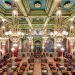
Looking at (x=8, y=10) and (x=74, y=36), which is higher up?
(x=8, y=10)

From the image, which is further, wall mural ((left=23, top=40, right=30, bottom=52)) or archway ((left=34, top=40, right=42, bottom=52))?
archway ((left=34, top=40, right=42, bottom=52))

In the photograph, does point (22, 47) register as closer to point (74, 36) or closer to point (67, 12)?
point (74, 36)

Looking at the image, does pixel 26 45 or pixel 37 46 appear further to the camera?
pixel 37 46

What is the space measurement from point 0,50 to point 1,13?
54.2 feet

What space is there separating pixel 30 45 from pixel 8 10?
22.0m

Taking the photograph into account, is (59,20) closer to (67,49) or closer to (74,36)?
(74,36)

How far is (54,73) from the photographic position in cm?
1532

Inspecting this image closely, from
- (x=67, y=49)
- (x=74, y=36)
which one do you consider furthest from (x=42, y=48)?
(x=74, y=36)

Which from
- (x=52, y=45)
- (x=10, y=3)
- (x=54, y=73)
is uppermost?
(x=10, y=3)

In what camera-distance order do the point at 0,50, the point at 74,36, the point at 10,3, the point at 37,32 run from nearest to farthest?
the point at 10,3, the point at 74,36, the point at 0,50, the point at 37,32

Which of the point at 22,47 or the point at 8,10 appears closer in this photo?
the point at 8,10

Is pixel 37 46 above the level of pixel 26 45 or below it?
below

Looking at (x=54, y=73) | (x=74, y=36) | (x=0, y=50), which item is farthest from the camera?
(x=0, y=50)

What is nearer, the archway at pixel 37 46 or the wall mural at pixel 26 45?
the wall mural at pixel 26 45
